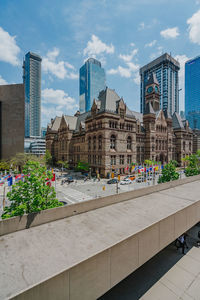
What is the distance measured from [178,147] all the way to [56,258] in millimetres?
72820

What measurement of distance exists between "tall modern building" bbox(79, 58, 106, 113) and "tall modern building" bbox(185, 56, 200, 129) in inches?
3861

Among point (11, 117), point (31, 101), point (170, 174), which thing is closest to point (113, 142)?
point (170, 174)

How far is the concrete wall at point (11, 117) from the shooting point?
146 feet

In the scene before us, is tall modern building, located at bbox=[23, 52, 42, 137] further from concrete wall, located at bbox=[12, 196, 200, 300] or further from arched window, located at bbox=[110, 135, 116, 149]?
concrete wall, located at bbox=[12, 196, 200, 300]

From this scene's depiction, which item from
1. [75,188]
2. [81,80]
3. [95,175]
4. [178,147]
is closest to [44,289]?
[75,188]

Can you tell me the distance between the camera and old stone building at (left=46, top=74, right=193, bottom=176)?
1722 inches

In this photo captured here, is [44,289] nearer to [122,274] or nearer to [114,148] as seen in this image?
[122,274]

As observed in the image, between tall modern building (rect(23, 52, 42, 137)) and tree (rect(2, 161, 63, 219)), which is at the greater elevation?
tall modern building (rect(23, 52, 42, 137))

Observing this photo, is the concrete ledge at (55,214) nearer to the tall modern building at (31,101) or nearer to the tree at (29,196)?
the tree at (29,196)

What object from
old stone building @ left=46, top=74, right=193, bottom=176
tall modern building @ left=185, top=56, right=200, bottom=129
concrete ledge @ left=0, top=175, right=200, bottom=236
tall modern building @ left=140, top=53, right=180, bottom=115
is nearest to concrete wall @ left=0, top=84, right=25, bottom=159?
old stone building @ left=46, top=74, right=193, bottom=176

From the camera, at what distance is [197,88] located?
6570 inches

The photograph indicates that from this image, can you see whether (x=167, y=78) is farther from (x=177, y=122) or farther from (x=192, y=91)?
(x=177, y=122)

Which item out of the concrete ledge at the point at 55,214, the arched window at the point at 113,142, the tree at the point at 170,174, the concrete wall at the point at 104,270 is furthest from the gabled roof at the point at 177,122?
the concrete wall at the point at 104,270

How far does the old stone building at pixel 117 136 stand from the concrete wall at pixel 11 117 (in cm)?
2037
